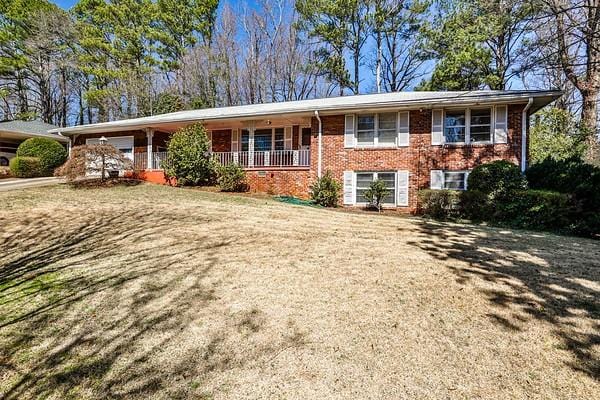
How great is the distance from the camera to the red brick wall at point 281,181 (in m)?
13.6

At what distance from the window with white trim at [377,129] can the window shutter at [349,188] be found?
130 cm

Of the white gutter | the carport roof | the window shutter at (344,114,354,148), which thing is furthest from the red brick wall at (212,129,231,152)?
the white gutter

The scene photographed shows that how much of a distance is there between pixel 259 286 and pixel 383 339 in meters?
1.71

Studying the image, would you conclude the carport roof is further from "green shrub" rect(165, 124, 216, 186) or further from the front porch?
"green shrub" rect(165, 124, 216, 186)

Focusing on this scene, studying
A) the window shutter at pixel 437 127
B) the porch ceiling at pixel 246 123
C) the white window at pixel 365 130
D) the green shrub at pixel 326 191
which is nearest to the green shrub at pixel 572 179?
the window shutter at pixel 437 127

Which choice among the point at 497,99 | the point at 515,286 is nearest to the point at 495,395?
the point at 515,286

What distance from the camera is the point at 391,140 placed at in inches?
499

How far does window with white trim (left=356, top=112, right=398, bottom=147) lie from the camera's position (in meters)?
12.7

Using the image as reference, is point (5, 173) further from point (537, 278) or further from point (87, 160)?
point (537, 278)

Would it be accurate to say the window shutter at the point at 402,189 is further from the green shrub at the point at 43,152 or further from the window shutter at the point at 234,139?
the green shrub at the point at 43,152

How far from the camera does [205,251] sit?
5.45 metres

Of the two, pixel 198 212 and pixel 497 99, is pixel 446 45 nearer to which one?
pixel 497 99

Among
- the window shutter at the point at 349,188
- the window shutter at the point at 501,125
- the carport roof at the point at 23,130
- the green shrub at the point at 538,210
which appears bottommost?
the green shrub at the point at 538,210

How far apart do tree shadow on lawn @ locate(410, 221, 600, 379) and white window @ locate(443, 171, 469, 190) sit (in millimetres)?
4945
